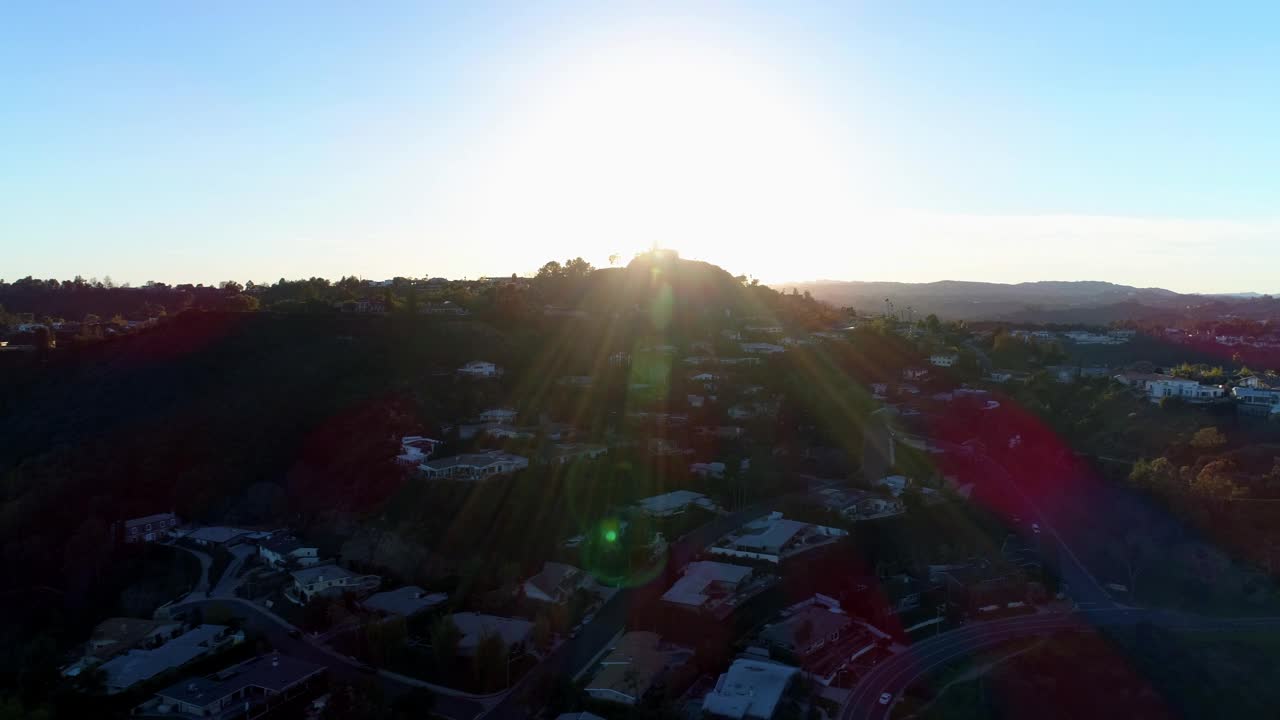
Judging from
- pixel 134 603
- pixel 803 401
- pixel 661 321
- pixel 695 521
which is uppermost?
pixel 661 321

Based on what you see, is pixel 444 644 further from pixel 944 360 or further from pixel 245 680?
pixel 944 360

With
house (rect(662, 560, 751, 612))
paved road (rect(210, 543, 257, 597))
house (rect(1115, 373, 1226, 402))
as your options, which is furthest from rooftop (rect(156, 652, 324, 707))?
house (rect(1115, 373, 1226, 402))

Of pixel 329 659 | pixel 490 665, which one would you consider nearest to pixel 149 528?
pixel 329 659

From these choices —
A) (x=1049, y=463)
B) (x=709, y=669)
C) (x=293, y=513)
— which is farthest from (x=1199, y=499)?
(x=293, y=513)

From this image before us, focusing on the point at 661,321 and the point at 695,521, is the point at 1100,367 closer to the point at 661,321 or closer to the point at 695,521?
the point at 661,321

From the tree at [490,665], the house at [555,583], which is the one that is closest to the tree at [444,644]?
the tree at [490,665]

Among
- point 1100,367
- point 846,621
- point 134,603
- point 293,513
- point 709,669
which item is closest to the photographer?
point 709,669

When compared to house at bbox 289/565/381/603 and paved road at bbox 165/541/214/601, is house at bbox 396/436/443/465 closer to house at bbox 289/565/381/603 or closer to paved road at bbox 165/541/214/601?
house at bbox 289/565/381/603
